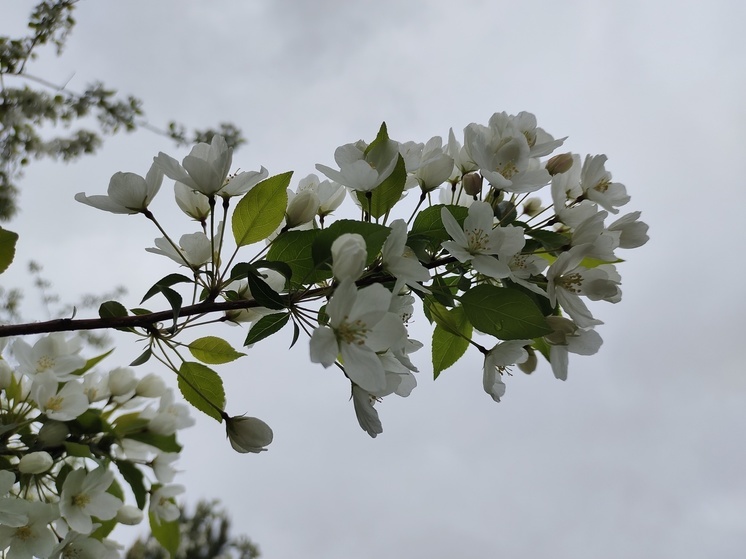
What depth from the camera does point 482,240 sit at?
2.52ft

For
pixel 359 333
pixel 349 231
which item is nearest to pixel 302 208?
pixel 349 231

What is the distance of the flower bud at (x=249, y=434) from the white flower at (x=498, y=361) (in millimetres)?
312

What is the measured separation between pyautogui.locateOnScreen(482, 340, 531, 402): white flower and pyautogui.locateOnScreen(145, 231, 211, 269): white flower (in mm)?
425

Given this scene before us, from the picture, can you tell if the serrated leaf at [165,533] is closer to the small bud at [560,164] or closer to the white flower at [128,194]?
the white flower at [128,194]

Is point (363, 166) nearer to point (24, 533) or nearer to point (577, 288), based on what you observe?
point (577, 288)

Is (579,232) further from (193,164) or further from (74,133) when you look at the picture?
(74,133)

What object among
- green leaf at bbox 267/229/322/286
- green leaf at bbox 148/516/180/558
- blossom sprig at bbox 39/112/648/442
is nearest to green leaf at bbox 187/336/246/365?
blossom sprig at bbox 39/112/648/442

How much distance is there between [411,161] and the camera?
0.85 m

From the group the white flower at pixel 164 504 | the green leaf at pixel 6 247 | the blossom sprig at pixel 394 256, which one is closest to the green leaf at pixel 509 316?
the blossom sprig at pixel 394 256

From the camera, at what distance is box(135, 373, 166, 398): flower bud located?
130cm

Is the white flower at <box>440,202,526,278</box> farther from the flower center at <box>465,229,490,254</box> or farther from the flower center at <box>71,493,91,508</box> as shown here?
the flower center at <box>71,493,91,508</box>

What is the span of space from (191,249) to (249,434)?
0.88 feet

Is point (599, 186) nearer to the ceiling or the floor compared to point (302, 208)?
nearer to the ceiling

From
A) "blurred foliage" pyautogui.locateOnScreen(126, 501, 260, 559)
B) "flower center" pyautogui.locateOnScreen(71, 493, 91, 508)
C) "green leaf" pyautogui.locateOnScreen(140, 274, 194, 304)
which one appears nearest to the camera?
"green leaf" pyautogui.locateOnScreen(140, 274, 194, 304)
